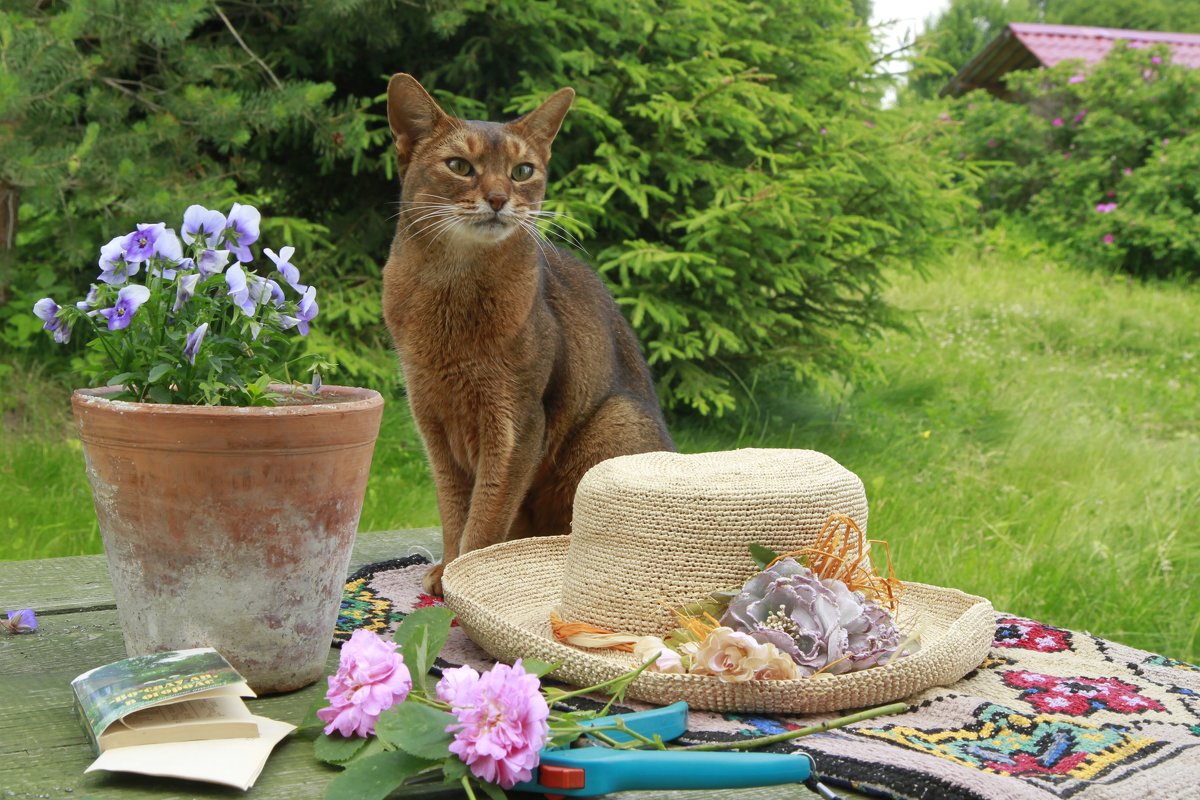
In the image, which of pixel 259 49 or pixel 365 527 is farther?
pixel 259 49

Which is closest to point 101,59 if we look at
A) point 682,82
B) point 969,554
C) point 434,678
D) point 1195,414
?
point 682,82

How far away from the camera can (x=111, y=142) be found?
426cm

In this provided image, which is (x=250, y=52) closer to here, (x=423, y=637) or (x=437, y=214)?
(x=437, y=214)

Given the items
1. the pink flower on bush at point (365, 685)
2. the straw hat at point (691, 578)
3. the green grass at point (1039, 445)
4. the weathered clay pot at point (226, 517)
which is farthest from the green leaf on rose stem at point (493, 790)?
the green grass at point (1039, 445)

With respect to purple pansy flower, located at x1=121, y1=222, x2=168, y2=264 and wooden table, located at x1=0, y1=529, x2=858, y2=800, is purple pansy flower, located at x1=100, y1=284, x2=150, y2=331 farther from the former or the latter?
wooden table, located at x1=0, y1=529, x2=858, y2=800

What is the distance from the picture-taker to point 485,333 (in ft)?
8.18

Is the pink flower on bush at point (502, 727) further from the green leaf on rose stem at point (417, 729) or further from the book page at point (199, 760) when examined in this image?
the book page at point (199, 760)

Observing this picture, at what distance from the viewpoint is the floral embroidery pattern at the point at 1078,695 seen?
180 centimetres

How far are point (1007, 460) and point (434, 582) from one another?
341 cm

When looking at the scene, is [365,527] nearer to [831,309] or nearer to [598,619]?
[598,619]

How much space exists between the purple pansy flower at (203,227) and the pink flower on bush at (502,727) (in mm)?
870

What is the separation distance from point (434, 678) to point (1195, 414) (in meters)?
6.05

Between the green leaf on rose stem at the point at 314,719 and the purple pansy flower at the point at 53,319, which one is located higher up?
the purple pansy flower at the point at 53,319

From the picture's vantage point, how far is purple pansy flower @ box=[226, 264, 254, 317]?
1.66 meters
